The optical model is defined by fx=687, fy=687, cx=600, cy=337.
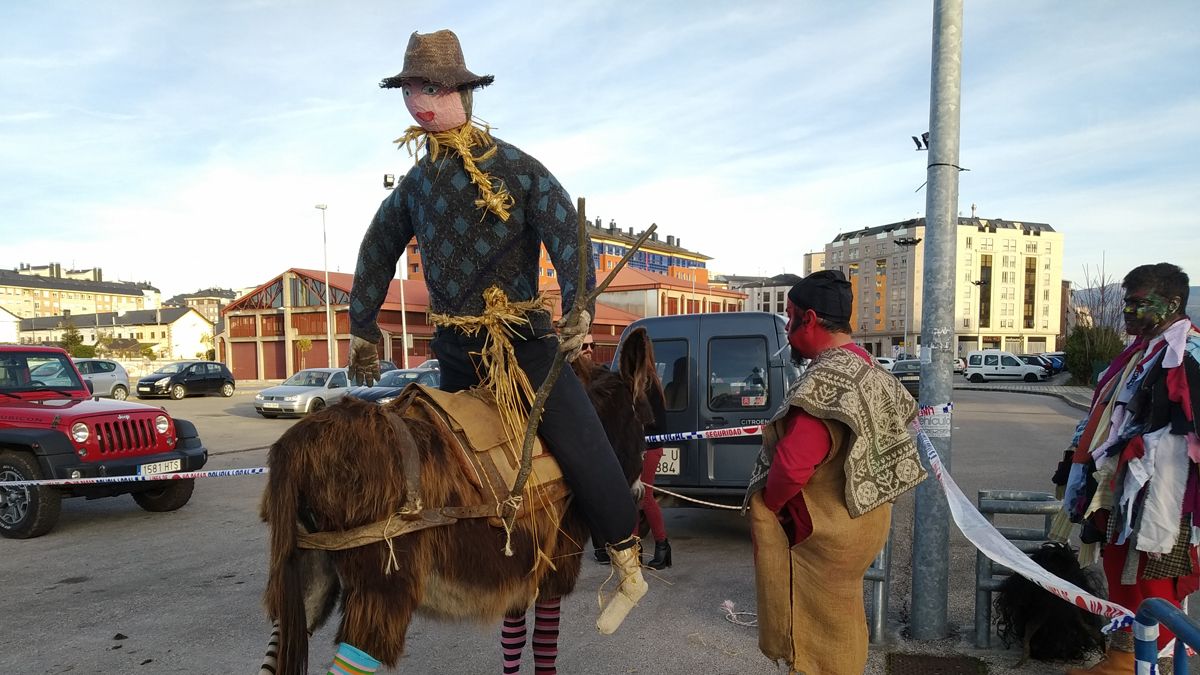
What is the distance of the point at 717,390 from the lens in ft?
21.1

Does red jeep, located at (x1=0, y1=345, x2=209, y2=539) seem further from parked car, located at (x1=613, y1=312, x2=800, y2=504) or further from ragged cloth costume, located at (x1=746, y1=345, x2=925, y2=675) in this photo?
ragged cloth costume, located at (x1=746, y1=345, x2=925, y2=675)

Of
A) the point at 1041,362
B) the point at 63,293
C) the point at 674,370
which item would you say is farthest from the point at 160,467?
the point at 63,293

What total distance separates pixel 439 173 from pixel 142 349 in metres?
84.6

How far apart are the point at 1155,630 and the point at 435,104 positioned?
2.77 metres

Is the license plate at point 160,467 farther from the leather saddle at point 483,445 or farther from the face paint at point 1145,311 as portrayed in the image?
the face paint at point 1145,311

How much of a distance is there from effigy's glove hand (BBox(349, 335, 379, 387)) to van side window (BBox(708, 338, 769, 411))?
4.06 metres

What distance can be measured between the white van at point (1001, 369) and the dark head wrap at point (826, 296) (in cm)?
4510

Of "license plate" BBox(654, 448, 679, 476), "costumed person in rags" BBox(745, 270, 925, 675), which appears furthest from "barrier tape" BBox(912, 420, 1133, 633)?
"license plate" BBox(654, 448, 679, 476)

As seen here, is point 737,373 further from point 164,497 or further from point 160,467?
point 164,497

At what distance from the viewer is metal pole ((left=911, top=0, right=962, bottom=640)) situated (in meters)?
3.76

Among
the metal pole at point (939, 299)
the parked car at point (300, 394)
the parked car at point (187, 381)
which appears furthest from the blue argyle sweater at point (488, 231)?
the parked car at point (187, 381)

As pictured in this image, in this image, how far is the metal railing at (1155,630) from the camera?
172cm

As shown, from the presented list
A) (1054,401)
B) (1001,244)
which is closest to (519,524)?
(1054,401)

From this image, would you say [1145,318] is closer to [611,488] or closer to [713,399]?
[611,488]
